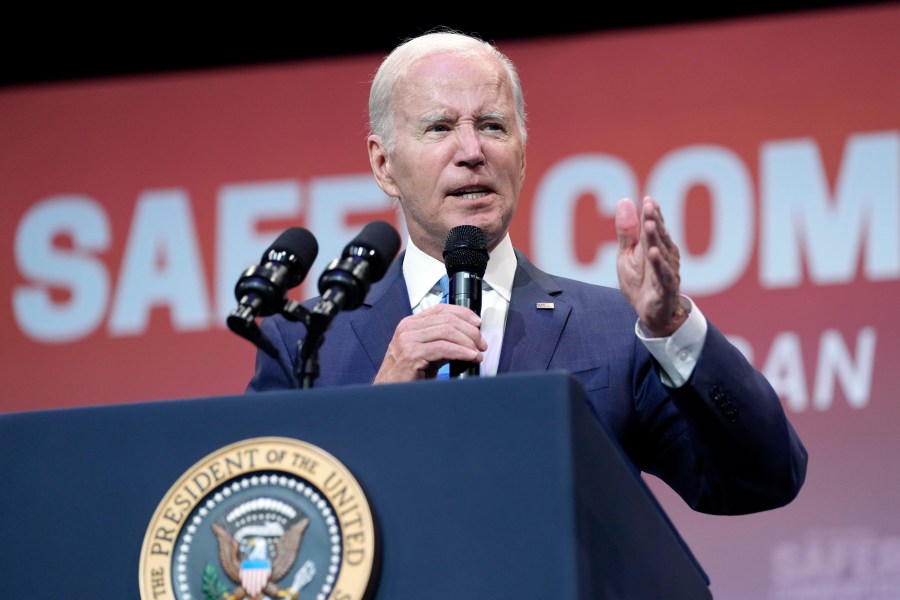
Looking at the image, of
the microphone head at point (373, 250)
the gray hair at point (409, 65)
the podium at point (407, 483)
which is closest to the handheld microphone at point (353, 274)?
the microphone head at point (373, 250)

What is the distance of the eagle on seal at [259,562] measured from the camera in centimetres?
125

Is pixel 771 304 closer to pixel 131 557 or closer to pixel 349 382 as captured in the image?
pixel 349 382

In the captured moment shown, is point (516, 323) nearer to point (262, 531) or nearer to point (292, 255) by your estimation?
point (292, 255)

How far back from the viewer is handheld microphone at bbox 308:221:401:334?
1.52 meters

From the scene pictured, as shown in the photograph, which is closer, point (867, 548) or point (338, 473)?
point (338, 473)

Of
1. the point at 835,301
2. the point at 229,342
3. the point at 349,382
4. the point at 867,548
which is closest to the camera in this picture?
the point at 349,382

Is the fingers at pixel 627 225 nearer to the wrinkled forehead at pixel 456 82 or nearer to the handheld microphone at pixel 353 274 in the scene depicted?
the handheld microphone at pixel 353 274

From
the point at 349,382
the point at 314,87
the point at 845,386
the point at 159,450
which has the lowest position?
the point at 159,450

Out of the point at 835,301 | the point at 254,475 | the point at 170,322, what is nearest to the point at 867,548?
the point at 835,301

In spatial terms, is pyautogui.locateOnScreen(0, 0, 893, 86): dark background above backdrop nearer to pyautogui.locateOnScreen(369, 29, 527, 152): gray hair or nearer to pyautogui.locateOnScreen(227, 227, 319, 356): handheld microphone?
pyautogui.locateOnScreen(369, 29, 527, 152): gray hair

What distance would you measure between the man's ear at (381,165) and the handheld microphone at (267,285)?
2.60 ft

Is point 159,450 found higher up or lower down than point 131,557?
higher up

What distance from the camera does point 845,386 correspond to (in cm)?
341

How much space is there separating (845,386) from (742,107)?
0.85m
